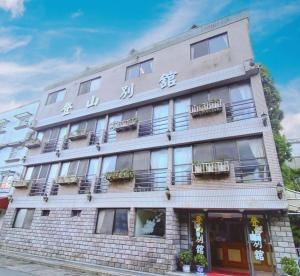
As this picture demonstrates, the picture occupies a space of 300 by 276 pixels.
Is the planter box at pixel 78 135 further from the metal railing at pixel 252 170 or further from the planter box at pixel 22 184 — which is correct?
the metal railing at pixel 252 170

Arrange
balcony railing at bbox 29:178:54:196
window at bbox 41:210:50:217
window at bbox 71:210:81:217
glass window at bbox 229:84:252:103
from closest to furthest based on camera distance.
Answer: glass window at bbox 229:84:252:103 → window at bbox 71:210:81:217 → window at bbox 41:210:50:217 → balcony railing at bbox 29:178:54:196

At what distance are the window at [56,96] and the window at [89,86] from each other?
2060 millimetres

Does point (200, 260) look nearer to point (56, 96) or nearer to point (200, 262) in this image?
point (200, 262)

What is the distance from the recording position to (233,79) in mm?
11242

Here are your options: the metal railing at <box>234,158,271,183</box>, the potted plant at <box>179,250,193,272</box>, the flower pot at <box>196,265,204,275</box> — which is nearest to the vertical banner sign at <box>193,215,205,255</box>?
the potted plant at <box>179,250,193,272</box>

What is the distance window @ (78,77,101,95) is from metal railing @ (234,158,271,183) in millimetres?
12141

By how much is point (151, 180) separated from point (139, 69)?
8162mm

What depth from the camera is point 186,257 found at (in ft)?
30.0

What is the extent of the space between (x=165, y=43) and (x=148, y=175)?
29.9 feet

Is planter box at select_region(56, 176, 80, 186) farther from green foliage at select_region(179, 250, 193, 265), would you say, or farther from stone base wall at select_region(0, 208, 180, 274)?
green foliage at select_region(179, 250, 193, 265)

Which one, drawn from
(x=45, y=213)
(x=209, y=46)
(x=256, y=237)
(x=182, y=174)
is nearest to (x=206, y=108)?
(x=182, y=174)

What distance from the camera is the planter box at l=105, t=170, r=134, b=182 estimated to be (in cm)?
1177

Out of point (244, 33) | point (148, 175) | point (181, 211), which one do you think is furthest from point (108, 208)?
point (244, 33)

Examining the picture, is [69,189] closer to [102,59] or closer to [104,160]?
[104,160]
